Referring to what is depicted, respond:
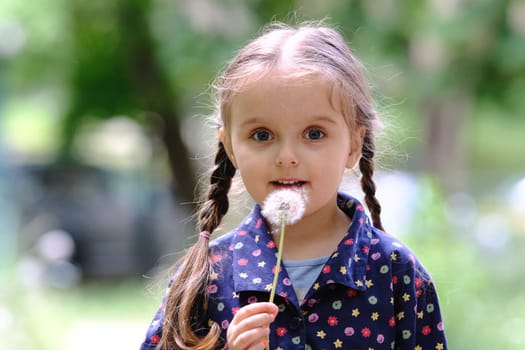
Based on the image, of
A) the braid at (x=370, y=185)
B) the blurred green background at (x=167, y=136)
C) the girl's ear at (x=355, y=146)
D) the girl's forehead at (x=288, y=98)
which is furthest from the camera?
the blurred green background at (x=167, y=136)

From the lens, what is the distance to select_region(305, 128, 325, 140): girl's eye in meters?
1.69

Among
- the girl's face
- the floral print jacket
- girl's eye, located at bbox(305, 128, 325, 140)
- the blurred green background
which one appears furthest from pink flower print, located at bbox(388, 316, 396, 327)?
the blurred green background

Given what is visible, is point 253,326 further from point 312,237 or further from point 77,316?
point 77,316

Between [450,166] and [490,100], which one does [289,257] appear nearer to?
[490,100]

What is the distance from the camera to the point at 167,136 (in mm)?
8656

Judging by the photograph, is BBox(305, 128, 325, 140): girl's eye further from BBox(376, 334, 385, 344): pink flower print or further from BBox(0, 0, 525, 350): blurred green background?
BBox(0, 0, 525, 350): blurred green background

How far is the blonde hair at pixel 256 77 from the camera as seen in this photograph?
67.6 inches

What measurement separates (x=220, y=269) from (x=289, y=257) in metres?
0.13

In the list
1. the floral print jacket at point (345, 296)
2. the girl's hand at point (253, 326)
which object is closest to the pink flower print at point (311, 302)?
the floral print jacket at point (345, 296)

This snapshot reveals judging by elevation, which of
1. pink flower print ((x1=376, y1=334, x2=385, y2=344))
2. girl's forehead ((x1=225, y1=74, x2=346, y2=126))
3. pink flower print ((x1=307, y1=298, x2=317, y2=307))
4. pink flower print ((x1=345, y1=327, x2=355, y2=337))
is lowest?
pink flower print ((x1=376, y1=334, x2=385, y2=344))

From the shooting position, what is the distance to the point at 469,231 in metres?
6.18

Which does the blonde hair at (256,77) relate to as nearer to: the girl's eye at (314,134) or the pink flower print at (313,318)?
the girl's eye at (314,134)

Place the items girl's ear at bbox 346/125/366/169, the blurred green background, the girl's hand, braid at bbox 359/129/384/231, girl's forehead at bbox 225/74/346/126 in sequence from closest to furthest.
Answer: the girl's hand
girl's forehead at bbox 225/74/346/126
girl's ear at bbox 346/125/366/169
braid at bbox 359/129/384/231
the blurred green background

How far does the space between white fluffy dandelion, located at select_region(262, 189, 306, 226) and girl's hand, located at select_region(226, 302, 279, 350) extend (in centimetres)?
16
